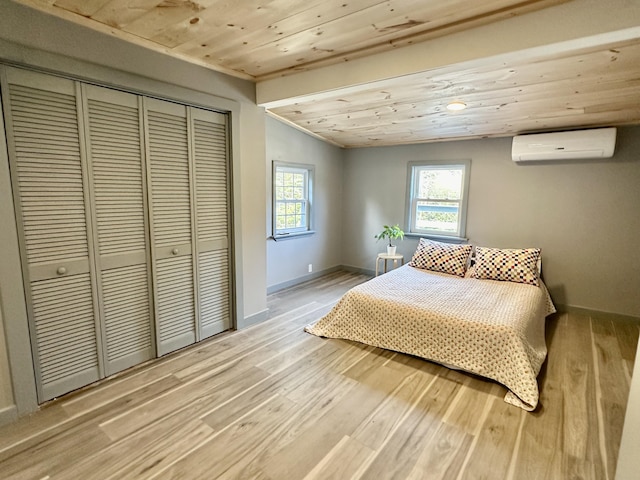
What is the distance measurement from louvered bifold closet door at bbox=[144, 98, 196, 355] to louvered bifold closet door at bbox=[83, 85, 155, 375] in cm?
8

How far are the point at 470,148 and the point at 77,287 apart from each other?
449 centimetres

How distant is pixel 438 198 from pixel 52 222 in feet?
14.4

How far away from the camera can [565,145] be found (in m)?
3.49

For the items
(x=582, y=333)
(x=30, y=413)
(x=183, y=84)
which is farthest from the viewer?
(x=582, y=333)

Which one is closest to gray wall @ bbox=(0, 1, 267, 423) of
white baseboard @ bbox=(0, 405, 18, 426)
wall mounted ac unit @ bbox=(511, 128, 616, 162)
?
white baseboard @ bbox=(0, 405, 18, 426)

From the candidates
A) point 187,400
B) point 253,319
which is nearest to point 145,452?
point 187,400

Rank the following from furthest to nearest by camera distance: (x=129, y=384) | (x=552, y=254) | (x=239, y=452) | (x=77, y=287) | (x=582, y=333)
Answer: (x=552, y=254) < (x=582, y=333) < (x=129, y=384) < (x=77, y=287) < (x=239, y=452)

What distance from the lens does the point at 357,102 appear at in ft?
10.9

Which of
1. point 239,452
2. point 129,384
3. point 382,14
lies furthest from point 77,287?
point 382,14

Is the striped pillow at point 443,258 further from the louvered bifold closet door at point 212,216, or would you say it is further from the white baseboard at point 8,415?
the white baseboard at point 8,415

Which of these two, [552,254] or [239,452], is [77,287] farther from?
[552,254]

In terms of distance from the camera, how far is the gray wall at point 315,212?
4383 mm

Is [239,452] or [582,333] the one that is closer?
[239,452]

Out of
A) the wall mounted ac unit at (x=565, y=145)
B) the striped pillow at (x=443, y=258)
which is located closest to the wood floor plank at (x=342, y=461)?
the striped pillow at (x=443, y=258)
